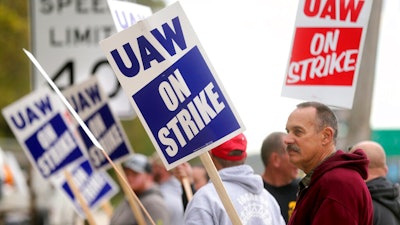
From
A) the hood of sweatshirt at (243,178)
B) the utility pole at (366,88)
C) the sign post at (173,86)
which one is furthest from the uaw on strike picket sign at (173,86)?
the utility pole at (366,88)

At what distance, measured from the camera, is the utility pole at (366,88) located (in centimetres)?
1708

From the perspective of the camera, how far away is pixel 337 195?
6094 mm

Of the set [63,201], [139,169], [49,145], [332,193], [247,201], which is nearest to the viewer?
[332,193]

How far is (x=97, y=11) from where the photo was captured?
13.3 m

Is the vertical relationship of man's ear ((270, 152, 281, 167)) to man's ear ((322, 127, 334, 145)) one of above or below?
below

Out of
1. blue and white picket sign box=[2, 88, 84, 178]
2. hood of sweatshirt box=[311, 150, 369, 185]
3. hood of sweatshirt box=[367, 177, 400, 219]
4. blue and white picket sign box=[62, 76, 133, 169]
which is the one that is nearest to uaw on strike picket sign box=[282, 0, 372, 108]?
hood of sweatshirt box=[367, 177, 400, 219]

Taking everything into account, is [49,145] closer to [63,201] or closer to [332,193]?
[332,193]

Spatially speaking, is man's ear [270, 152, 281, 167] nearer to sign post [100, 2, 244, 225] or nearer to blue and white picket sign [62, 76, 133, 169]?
blue and white picket sign [62, 76, 133, 169]

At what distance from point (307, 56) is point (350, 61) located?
0.93 feet

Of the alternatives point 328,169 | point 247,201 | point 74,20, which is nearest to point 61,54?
point 74,20

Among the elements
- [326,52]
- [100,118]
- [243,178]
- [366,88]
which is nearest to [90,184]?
[100,118]

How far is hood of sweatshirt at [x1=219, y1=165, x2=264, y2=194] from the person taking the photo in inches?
295

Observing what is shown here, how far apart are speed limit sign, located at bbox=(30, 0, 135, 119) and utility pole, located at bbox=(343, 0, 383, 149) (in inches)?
190

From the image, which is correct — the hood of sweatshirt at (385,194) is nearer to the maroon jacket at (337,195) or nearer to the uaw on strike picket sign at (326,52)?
the uaw on strike picket sign at (326,52)
